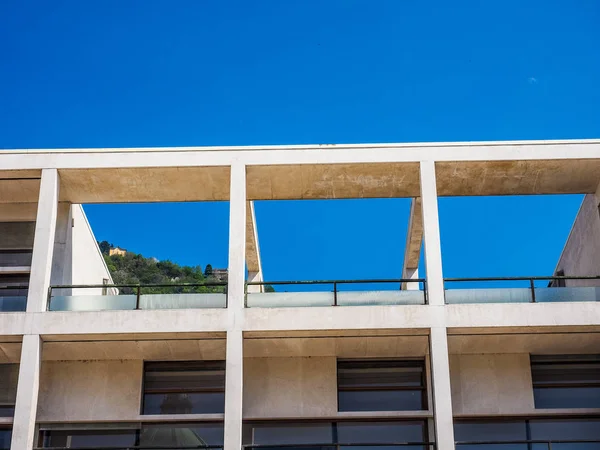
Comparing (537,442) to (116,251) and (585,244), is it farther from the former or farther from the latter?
(116,251)

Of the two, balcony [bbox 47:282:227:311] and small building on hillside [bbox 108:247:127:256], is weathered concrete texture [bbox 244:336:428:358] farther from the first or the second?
small building on hillside [bbox 108:247:127:256]

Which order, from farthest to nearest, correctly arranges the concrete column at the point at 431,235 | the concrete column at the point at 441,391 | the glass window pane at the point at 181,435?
the glass window pane at the point at 181,435
the concrete column at the point at 431,235
the concrete column at the point at 441,391

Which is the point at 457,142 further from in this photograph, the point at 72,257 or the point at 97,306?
the point at 72,257

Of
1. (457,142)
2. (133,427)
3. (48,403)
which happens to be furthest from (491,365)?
(48,403)

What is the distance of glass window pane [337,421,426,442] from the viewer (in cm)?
1703

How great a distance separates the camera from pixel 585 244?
64.6 feet

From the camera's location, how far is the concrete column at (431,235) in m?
16.2

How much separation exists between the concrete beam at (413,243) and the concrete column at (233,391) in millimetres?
6756

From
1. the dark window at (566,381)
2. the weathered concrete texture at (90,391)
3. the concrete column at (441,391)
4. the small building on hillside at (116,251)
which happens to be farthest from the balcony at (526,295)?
the small building on hillside at (116,251)

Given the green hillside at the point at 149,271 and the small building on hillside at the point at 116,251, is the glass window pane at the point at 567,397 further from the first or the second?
the small building on hillside at the point at 116,251

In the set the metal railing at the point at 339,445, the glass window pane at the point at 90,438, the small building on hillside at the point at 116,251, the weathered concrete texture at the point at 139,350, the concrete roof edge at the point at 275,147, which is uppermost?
the small building on hillside at the point at 116,251

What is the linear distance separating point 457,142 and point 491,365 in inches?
192

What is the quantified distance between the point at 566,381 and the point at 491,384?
1.71 meters

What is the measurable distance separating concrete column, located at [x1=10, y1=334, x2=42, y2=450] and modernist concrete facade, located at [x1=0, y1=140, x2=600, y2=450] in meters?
0.03
